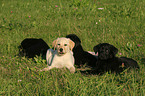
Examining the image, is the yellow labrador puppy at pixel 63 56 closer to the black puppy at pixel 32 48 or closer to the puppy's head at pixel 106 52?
the puppy's head at pixel 106 52

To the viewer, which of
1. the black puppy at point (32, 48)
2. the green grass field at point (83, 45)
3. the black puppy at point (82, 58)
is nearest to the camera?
the green grass field at point (83, 45)

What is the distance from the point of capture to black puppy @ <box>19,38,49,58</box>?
6.48m

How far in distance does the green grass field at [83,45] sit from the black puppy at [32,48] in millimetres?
276

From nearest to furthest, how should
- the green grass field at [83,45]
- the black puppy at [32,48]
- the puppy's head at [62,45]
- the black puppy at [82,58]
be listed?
1. the green grass field at [83,45]
2. the puppy's head at [62,45]
3. the black puppy at [82,58]
4. the black puppy at [32,48]

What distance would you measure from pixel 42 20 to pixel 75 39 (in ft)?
13.1

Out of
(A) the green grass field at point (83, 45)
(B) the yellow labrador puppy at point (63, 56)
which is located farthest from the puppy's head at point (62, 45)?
(A) the green grass field at point (83, 45)

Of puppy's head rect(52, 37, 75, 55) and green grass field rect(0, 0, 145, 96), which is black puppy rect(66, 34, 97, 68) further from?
puppy's head rect(52, 37, 75, 55)

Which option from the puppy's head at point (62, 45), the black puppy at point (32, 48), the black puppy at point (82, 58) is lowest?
the black puppy at point (82, 58)

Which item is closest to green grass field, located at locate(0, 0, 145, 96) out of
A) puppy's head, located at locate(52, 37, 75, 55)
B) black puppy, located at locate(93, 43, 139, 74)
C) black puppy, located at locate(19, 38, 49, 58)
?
black puppy, located at locate(19, 38, 49, 58)

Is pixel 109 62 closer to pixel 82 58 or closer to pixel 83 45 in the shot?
pixel 82 58

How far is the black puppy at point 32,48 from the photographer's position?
255 inches

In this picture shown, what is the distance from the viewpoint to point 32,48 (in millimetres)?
6676

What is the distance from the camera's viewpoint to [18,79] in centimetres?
457

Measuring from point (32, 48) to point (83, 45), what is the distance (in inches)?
80.4
